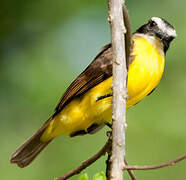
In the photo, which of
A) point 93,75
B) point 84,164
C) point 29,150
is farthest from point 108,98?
point 84,164

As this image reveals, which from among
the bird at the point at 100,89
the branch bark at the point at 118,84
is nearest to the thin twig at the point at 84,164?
the branch bark at the point at 118,84

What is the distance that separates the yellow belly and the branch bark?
1.74 metres

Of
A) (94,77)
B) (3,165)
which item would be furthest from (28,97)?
(94,77)

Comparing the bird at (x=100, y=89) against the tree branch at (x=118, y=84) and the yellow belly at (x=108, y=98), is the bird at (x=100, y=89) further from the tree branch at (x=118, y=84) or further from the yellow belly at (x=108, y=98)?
the tree branch at (x=118, y=84)

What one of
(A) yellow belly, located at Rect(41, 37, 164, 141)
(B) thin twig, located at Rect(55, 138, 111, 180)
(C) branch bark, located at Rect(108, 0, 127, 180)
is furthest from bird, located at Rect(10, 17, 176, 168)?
(C) branch bark, located at Rect(108, 0, 127, 180)

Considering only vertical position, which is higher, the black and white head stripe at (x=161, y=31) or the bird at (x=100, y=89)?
the black and white head stripe at (x=161, y=31)

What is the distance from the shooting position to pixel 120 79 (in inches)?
77.6

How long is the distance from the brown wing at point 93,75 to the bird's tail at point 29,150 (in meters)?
0.55

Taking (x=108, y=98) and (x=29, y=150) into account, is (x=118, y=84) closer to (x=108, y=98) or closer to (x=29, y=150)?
(x=108, y=98)

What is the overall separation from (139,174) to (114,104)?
8.40ft

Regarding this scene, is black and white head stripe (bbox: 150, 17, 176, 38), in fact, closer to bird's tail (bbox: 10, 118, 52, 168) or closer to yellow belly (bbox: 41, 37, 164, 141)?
yellow belly (bbox: 41, 37, 164, 141)

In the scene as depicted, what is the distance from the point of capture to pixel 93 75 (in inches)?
153

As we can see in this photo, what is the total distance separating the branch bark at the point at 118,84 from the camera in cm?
194

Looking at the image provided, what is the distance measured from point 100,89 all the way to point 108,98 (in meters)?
Result: 0.12
